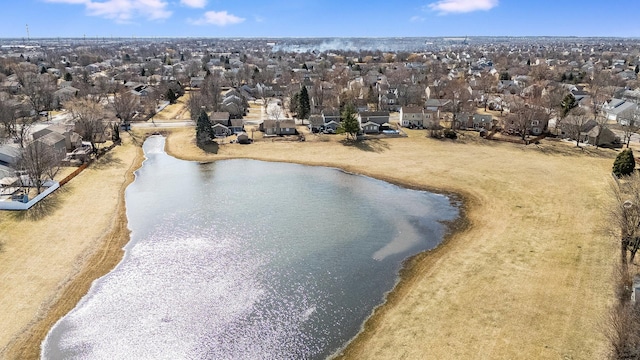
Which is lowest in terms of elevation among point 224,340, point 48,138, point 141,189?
point 224,340

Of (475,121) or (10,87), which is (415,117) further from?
(10,87)

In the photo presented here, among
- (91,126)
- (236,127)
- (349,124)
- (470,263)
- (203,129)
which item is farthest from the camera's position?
(236,127)

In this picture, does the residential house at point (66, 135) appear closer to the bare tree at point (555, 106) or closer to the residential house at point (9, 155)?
the residential house at point (9, 155)

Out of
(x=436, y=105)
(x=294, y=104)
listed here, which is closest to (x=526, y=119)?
(x=436, y=105)

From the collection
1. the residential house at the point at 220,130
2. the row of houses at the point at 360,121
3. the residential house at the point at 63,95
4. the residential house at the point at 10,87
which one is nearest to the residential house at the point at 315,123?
the row of houses at the point at 360,121

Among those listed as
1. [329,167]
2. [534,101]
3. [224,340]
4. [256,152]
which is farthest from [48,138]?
[534,101]

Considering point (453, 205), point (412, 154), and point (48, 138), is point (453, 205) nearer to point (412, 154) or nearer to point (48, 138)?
point (412, 154)
